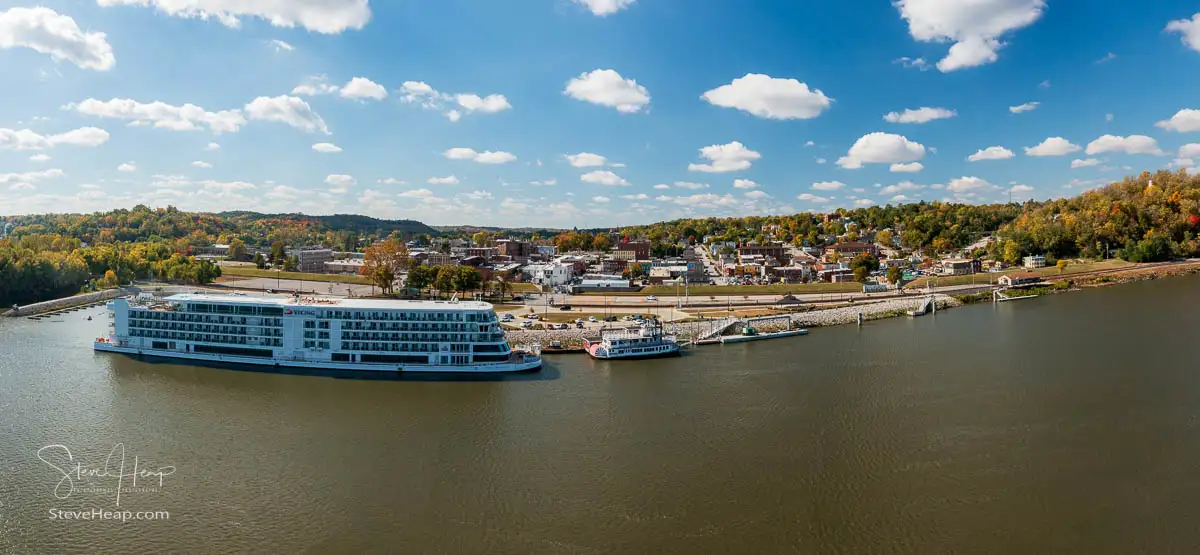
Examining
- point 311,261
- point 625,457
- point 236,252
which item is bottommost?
point 625,457

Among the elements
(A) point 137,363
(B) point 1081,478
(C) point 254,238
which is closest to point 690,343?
(B) point 1081,478

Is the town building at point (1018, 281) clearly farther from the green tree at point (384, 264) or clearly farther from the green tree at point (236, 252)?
the green tree at point (236, 252)

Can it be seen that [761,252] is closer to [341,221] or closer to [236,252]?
[236,252]

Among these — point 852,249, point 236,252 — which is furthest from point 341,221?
point 852,249

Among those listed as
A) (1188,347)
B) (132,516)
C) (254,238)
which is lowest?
(132,516)

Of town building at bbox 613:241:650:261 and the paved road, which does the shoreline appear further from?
town building at bbox 613:241:650:261

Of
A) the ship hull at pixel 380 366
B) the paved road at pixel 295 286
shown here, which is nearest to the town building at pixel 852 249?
the paved road at pixel 295 286

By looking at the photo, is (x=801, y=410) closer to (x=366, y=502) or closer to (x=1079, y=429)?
(x=1079, y=429)
